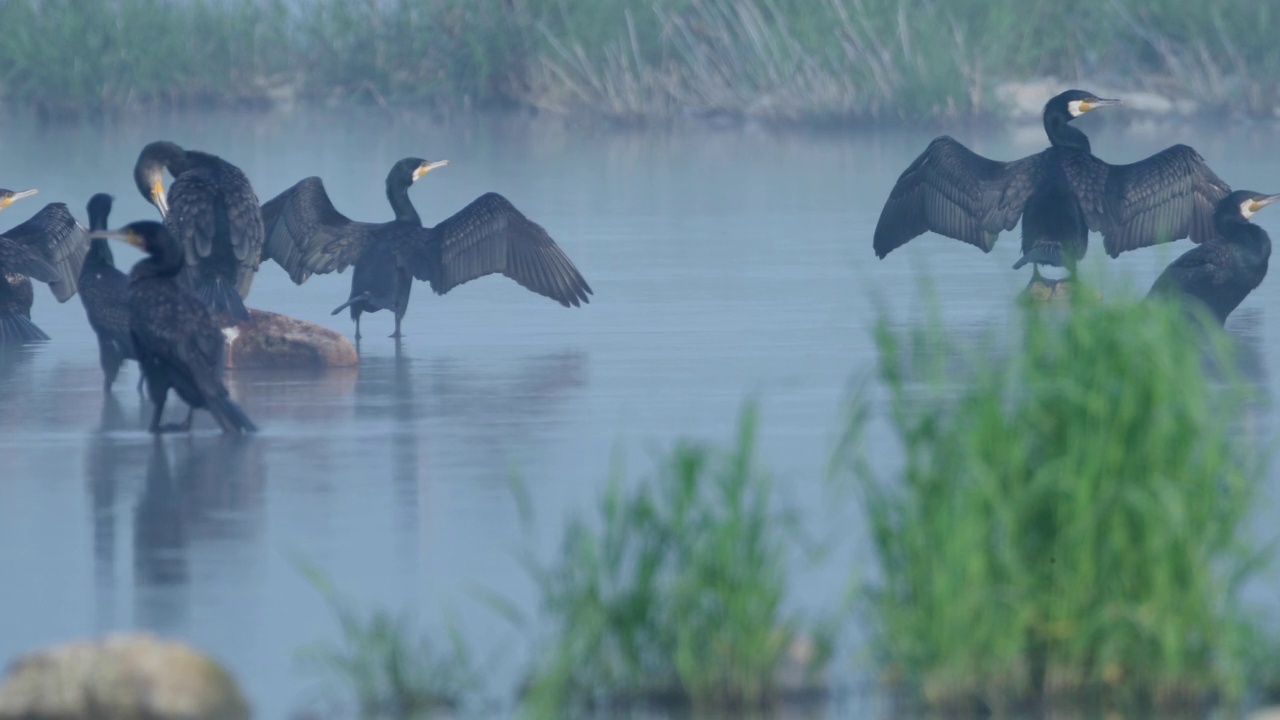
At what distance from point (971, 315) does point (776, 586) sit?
731 centimetres

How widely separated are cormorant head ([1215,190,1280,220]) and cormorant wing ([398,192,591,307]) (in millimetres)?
3034

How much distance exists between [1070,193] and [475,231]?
116 inches

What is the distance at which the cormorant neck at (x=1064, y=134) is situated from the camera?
507 inches

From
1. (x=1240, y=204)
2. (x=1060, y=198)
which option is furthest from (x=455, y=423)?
(x=1060, y=198)

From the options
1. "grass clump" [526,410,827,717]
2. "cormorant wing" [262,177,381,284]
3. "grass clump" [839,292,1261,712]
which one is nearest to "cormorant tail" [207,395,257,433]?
"cormorant wing" [262,177,381,284]

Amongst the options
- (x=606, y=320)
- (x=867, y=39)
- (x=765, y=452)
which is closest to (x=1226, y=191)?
(x=606, y=320)

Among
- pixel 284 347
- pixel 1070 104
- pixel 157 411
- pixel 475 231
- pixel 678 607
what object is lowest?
pixel 678 607

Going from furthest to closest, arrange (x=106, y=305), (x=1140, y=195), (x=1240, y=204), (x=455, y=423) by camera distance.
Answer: (x=1140, y=195)
(x=1240, y=204)
(x=106, y=305)
(x=455, y=423)

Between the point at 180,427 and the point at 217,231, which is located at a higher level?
the point at 217,231

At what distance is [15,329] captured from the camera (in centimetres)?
1162

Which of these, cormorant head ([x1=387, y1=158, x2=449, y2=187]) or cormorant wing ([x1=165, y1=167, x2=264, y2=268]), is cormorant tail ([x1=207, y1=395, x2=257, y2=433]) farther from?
cormorant head ([x1=387, y1=158, x2=449, y2=187])

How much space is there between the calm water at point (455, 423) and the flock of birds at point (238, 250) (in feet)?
0.82

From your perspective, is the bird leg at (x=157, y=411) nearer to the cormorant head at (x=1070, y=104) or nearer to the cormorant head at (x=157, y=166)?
the cormorant head at (x=157, y=166)

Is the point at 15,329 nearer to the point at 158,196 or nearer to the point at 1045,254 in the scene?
the point at 158,196
